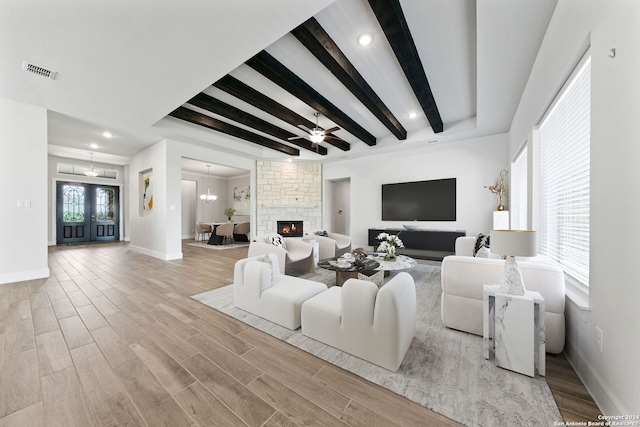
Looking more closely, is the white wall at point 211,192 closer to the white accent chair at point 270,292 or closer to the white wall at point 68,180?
the white wall at point 68,180

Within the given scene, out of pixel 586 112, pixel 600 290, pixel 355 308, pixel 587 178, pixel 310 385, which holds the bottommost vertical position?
pixel 310 385

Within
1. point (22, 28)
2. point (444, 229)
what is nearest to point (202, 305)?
point (22, 28)

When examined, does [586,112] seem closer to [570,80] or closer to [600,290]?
[570,80]

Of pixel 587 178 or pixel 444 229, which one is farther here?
pixel 444 229

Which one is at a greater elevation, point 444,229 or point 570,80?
point 570,80

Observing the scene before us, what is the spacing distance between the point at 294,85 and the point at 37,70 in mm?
3004

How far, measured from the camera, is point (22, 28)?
210 cm

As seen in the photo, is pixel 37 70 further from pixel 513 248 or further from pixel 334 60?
pixel 513 248

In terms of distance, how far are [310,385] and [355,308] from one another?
1.82ft

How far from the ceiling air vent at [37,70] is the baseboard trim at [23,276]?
9.74 feet

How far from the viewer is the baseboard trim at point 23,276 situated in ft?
11.3

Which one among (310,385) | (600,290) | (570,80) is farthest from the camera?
(570,80)

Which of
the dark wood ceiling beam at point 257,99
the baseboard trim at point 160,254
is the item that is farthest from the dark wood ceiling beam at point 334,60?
the baseboard trim at point 160,254

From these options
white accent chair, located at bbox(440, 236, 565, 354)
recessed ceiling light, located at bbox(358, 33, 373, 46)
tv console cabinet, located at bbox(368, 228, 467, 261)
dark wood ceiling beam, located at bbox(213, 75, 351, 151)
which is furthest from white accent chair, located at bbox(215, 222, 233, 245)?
white accent chair, located at bbox(440, 236, 565, 354)
